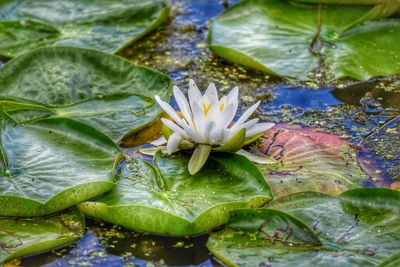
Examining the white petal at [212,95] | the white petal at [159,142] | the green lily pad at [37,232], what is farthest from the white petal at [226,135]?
the green lily pad at [37,232]

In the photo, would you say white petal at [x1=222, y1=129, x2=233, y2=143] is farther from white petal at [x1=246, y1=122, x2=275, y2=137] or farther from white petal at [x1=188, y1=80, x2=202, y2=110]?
white petal at [x1=188, y1=80, x2=202, y2=110]

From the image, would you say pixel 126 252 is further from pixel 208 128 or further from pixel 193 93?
pixel 193 93

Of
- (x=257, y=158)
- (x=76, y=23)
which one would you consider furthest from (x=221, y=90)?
(x=76, y=23)

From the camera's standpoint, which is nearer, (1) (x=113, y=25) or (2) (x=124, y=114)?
(2) (x=124, y=114)

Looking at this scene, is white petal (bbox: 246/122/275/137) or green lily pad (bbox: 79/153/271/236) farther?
white petal (bbox: 246/122/275/137)

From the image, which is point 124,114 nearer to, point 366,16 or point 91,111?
point 91,111

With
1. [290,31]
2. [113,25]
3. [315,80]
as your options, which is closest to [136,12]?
[113,25]

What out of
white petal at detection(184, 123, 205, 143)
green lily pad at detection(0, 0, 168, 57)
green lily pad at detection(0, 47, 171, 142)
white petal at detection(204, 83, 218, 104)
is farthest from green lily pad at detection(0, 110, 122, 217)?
green lily pad at detection(0, 0, 168, 57)
